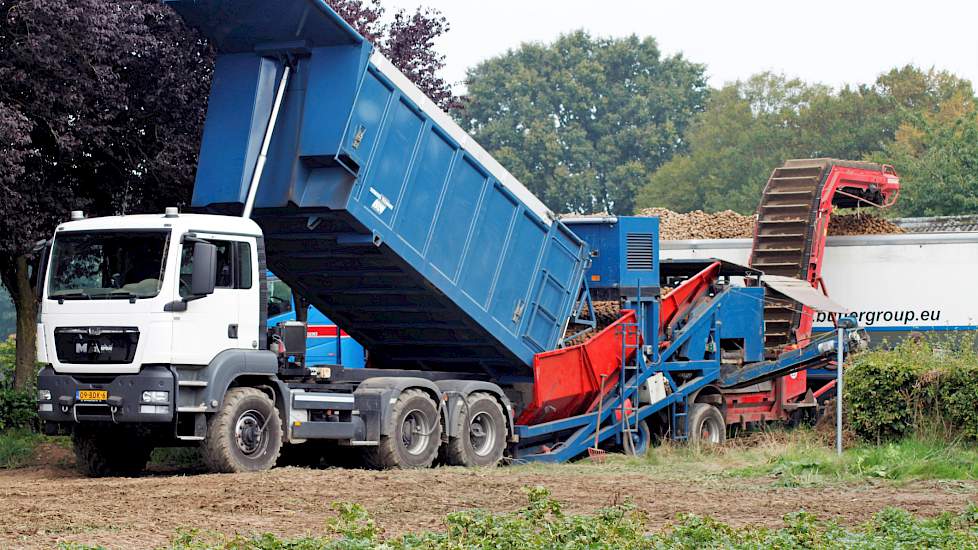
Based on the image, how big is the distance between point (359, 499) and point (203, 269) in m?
2.99

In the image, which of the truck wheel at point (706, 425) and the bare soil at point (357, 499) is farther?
the truck wheel at point (706, 425)

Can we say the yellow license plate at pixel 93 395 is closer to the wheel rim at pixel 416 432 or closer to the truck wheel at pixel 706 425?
the wheel rim at pixel 416 432

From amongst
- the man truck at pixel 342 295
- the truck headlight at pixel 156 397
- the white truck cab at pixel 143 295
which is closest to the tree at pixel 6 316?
the man truck at pixel 342 295

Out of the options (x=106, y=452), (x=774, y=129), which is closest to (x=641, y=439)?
(x=106, y=452)

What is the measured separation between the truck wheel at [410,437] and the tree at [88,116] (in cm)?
457

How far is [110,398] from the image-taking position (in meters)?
13.3

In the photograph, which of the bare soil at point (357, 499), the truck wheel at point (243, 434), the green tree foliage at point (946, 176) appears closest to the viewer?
the bare soil at point (357, 499)

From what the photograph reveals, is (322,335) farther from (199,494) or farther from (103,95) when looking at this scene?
(199,494)

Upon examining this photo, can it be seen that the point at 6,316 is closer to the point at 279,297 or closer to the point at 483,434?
the point at 279,297

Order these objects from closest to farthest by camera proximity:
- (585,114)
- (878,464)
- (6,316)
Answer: (878,464) → (585,114) → (6,316)

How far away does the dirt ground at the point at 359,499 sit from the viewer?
A: 10.1 meters

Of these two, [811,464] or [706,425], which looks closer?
[811,464]

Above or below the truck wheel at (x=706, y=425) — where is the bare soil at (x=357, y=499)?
below

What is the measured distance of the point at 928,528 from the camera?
9445 millimetres
